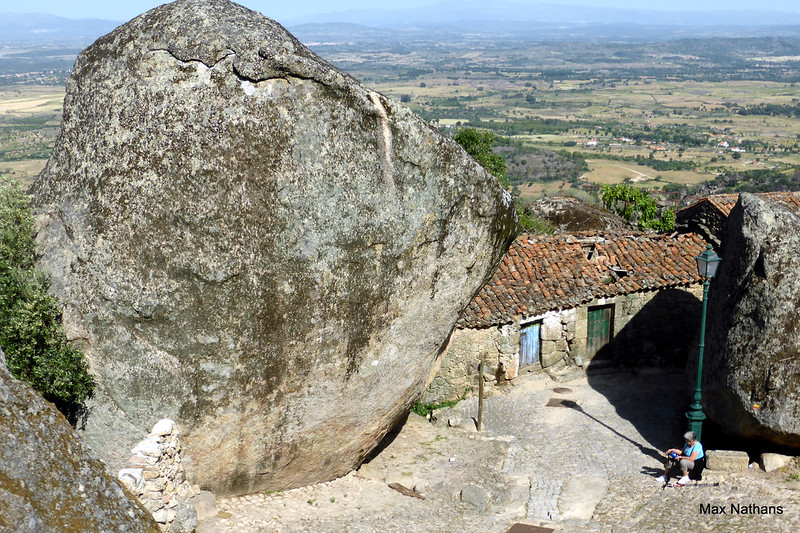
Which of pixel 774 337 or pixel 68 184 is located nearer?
pixel 68 184

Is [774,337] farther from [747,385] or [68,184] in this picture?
[68,184]

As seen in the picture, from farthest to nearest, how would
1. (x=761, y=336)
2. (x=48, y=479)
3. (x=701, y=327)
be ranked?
1. (x=701, y=327)
2. (x=761, y=336)
3. (x=48, y=479)

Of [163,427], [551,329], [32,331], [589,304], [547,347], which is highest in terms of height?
[32,331]

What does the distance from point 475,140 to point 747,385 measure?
92.7 feet

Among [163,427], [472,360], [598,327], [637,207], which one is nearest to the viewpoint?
[163,427]

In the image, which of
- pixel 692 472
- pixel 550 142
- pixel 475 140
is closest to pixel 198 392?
pixel 692 472

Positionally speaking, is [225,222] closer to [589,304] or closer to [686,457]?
[686,457]

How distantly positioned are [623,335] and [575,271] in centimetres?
240

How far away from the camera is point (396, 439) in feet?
61.0

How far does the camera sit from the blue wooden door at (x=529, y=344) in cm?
2269

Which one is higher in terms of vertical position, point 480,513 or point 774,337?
point 774,337

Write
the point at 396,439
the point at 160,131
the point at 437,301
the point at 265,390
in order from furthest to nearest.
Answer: the point at 396,439
the point at 437,301
the point at 265,390
the point at 160,131

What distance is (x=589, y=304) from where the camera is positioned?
23250mm

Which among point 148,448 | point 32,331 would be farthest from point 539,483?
point 32,331
